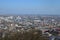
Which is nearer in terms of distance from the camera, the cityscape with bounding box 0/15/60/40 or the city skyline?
the cityscape with bounding box 0/15/60/40

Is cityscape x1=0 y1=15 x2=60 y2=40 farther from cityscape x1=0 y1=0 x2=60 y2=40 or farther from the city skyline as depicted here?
the city skyline

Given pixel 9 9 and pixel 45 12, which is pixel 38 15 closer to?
pixel 45 12

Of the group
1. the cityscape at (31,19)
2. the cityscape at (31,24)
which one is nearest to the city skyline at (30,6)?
the cityscape at (31,19)

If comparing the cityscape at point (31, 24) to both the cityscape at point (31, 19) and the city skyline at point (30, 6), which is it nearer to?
the cityscape at point (31, 19)

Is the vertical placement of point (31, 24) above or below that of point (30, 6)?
below

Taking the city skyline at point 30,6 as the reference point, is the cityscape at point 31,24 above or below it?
below

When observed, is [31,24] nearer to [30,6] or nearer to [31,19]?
[31,19]

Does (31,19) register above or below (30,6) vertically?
below

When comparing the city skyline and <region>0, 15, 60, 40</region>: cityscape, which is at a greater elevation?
the city skyline

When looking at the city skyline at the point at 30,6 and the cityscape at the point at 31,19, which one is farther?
the city skyline at the point at 30,6

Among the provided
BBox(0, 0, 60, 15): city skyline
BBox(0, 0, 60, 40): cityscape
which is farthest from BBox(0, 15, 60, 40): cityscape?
BBox(0, 0, 60, 15): city skyline

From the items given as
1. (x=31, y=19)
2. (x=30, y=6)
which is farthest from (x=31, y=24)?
(x=30, y=6)
